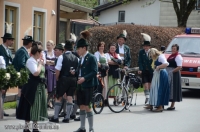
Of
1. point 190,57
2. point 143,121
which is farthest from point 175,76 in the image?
point 190,57

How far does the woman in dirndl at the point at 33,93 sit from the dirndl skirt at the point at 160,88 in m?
5.16

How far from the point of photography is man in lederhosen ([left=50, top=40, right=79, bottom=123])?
12.2 meters

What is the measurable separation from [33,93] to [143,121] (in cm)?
373

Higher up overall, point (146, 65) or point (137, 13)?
point (137, 13)

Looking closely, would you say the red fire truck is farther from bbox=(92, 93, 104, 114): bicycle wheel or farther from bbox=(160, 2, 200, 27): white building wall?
bbox=(160, 2, 200, 27): white building wall

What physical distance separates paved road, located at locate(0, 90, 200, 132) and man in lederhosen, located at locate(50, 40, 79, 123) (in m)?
0.36

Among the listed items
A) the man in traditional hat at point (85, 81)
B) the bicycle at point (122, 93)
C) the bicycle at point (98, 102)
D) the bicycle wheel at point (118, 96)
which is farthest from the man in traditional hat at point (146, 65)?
the man in traditional hat at point (85, 81)

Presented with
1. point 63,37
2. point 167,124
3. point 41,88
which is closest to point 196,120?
point 167,124

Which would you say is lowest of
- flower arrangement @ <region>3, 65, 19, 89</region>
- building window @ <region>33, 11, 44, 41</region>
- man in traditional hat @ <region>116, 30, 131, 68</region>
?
flower arrangement @ <region>3, 65, 19, 89</region>

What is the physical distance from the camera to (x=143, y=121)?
1293cm

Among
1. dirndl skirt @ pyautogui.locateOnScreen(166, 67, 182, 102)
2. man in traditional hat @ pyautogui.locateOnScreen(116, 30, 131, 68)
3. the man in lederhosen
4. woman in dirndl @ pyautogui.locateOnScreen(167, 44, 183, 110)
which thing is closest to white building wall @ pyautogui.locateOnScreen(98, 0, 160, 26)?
man in traditional hat @ pyautogui.locateOnScreen(116, 30, 131, 68)

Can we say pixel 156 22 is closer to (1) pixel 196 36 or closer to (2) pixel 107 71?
(1) pixel 196 36

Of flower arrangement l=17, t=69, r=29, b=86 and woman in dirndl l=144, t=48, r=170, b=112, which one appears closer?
flower arrangement l=17, t=69, r=29, b=86

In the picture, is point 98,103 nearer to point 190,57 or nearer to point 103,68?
point 103,68
